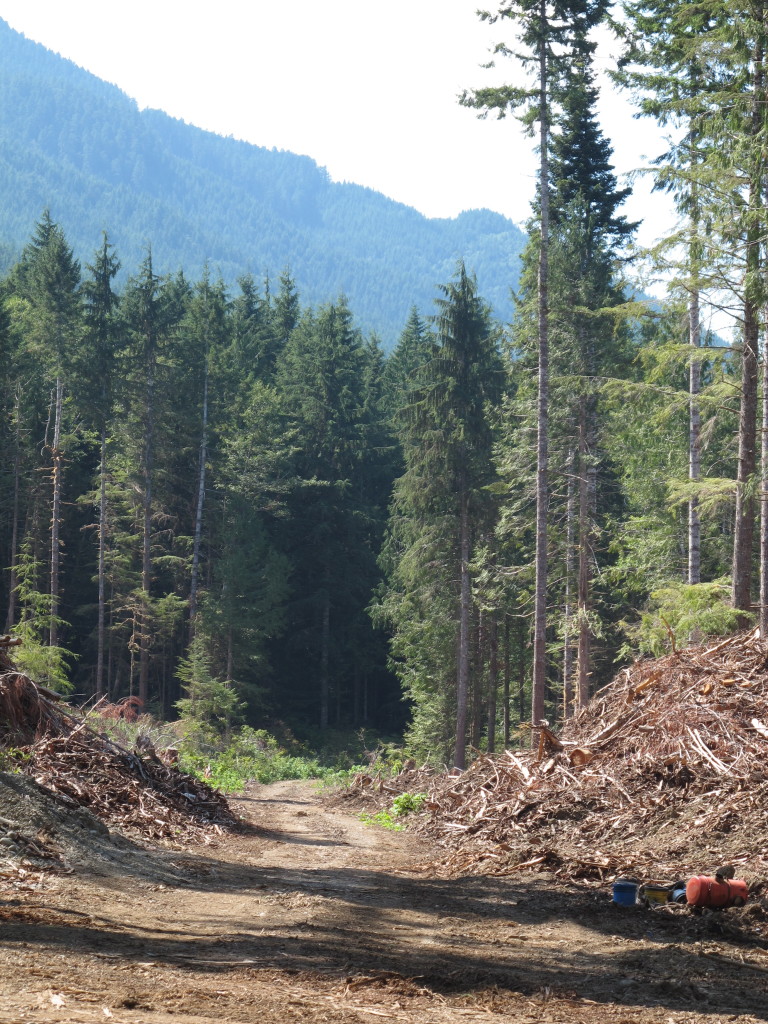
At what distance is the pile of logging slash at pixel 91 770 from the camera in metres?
10.3

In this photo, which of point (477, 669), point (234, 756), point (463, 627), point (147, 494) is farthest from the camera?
point (147, 494)

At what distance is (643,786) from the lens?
1025cm

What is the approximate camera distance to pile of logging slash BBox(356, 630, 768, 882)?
28.7 ft

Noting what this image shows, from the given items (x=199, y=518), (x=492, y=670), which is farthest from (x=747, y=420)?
(x=199, y=518)

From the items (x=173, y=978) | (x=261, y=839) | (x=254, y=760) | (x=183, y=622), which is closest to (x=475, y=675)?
(x=254, y=760)

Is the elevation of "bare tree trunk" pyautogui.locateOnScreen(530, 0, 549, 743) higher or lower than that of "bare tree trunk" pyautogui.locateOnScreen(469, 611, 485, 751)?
higher

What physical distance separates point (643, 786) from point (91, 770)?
665cm

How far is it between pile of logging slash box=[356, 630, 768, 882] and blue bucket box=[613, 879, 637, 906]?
752 mm

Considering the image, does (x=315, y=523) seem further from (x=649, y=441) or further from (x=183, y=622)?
(x=649, y=441)

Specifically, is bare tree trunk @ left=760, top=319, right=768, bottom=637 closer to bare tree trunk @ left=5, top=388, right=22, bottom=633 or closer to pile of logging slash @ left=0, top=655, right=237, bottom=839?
pile of logging slash @ left=0, top=655, right=237, bottom=839

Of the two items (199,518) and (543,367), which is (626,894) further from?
(199,518)

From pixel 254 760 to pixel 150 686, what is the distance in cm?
1778

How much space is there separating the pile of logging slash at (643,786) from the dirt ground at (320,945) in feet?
2.80

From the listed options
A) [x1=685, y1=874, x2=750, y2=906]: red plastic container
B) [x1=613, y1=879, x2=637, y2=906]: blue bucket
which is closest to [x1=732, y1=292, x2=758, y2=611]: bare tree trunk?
[x1=613, y1=879, x2=637, y2=906]: blue bucket
